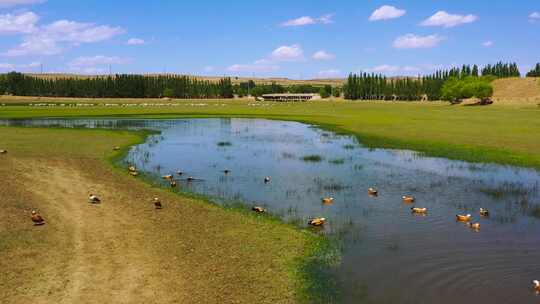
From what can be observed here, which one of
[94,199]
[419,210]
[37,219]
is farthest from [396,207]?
[37,219]

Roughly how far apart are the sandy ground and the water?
2614mm

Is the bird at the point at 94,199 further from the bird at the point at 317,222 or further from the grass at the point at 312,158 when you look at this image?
the grass at the point at 312,158

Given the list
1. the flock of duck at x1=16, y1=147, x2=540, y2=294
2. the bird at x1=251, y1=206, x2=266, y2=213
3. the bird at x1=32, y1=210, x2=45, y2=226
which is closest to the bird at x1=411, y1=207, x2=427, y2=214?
the flock of duck at x1=16, y1=147, x2=540, y2=294

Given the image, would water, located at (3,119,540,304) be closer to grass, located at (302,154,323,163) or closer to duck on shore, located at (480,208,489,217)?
duck on shore, located at (480,208,489,217)

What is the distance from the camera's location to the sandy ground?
1252cm

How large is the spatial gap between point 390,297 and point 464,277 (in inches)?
115

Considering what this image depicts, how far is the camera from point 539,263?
51.0 ft

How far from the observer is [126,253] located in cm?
1536

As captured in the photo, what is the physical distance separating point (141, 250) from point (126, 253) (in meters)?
0.53

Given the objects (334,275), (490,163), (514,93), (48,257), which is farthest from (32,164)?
(514,93)

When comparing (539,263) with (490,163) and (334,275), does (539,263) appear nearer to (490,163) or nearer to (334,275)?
(334,275)

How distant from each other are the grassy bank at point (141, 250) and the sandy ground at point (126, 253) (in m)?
0.03

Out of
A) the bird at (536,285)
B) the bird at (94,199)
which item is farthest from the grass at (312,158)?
the bird at (536,285)

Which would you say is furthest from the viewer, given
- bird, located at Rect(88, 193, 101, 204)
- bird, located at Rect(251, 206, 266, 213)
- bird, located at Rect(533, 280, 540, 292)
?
bird, located at Rect(88, 193, 101, 204)
